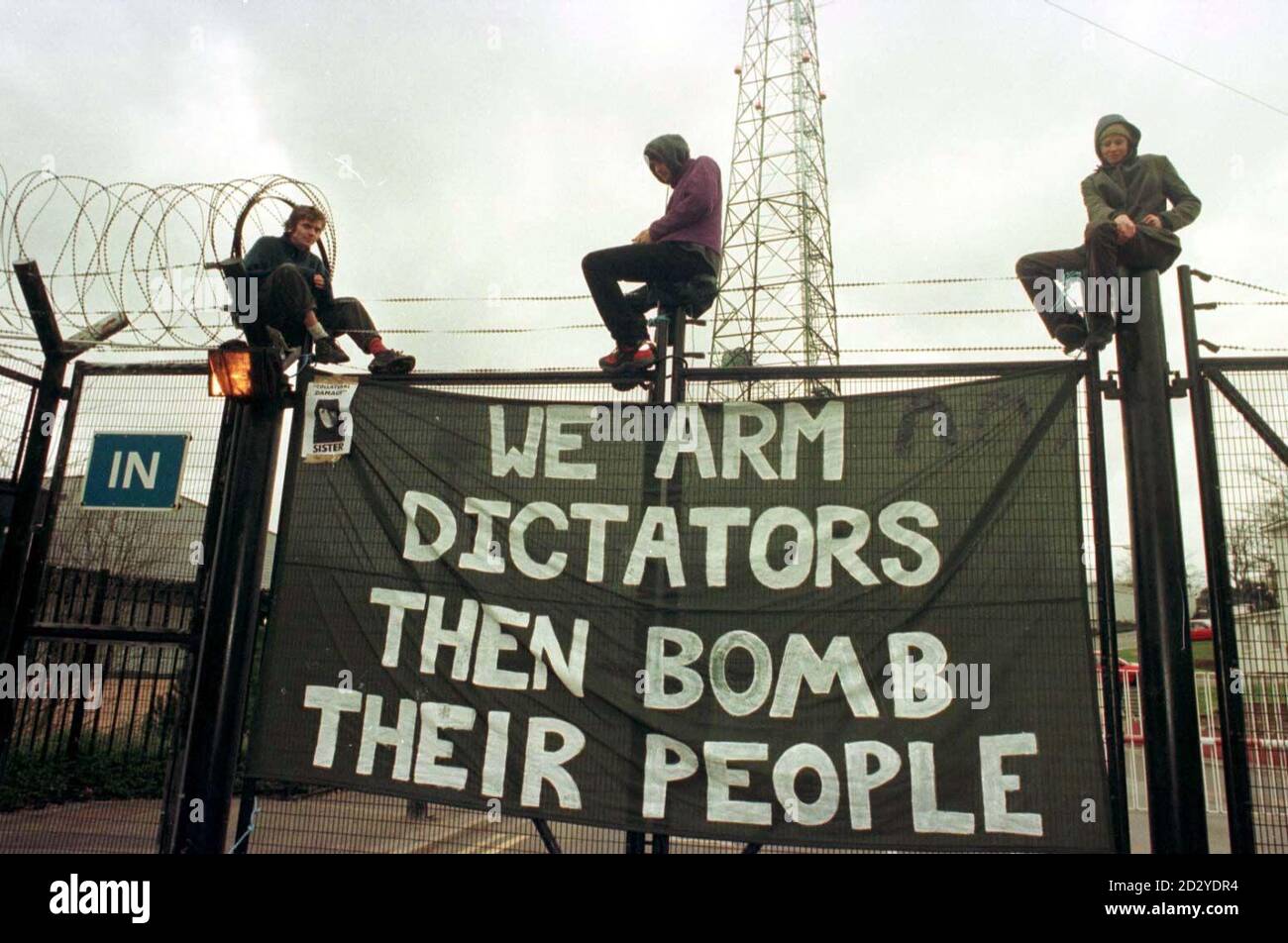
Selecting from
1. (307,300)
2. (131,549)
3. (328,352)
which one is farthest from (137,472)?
(131,549)

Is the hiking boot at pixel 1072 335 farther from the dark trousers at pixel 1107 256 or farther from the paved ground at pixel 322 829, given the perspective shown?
the paved ground at pixel 322 829

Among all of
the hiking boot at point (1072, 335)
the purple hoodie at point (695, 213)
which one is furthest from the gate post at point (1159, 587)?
the purple hoodie at point (695, 213)

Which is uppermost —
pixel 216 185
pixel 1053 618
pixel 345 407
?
pixel 216 185

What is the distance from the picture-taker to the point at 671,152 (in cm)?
558

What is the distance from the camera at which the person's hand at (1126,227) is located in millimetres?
4523

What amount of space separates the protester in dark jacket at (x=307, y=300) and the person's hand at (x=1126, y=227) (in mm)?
3929

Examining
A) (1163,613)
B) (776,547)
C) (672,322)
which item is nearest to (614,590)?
(776,547)

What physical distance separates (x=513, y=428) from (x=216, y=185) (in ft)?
9.19

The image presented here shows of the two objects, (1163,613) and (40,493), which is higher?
(40,493)

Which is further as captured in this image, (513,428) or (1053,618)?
(513,428)

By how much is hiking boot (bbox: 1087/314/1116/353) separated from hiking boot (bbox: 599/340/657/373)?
7.32ft

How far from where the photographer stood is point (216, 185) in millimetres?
6148

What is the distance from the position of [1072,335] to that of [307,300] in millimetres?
4371
